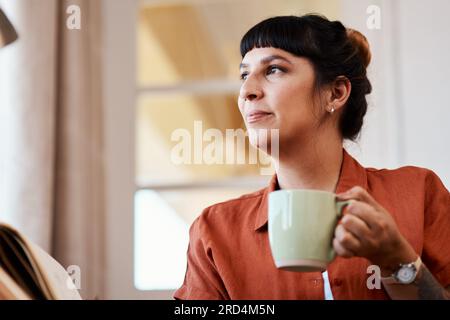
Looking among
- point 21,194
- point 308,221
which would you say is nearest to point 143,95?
point 21,194

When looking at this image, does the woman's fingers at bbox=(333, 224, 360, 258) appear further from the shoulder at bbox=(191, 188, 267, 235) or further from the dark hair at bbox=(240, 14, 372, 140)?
the dark hair at bbox=(240, 14, 372, 140)

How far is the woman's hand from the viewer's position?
29.9 inches

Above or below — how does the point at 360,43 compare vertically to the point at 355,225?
above

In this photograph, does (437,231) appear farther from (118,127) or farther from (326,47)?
(118,127)

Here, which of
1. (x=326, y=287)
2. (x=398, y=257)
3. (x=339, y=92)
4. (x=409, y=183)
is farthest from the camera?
(x=339, y=92)

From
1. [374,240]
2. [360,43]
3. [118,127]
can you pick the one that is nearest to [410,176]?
[360,43]

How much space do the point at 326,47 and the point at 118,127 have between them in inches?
25.5

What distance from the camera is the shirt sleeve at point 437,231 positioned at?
3.40ft

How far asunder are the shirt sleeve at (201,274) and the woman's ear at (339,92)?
0.33 meters

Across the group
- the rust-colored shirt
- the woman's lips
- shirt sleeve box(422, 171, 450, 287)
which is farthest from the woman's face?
shirt sleeve box(422, 171, 450, 287)

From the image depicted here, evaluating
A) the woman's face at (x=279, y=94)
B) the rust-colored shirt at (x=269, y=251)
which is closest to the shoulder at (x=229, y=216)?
the rust-colored shirt at (x=269, y=251)

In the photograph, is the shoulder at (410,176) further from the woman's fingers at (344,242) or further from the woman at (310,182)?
the woman's fingers at (344,242)

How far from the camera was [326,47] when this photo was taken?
1.18 m

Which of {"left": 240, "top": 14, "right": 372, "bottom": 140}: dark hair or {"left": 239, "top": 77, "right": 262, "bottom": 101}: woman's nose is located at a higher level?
{"left": 240, "top": 14, "right": 372, "bottom": 140}: dark hair
